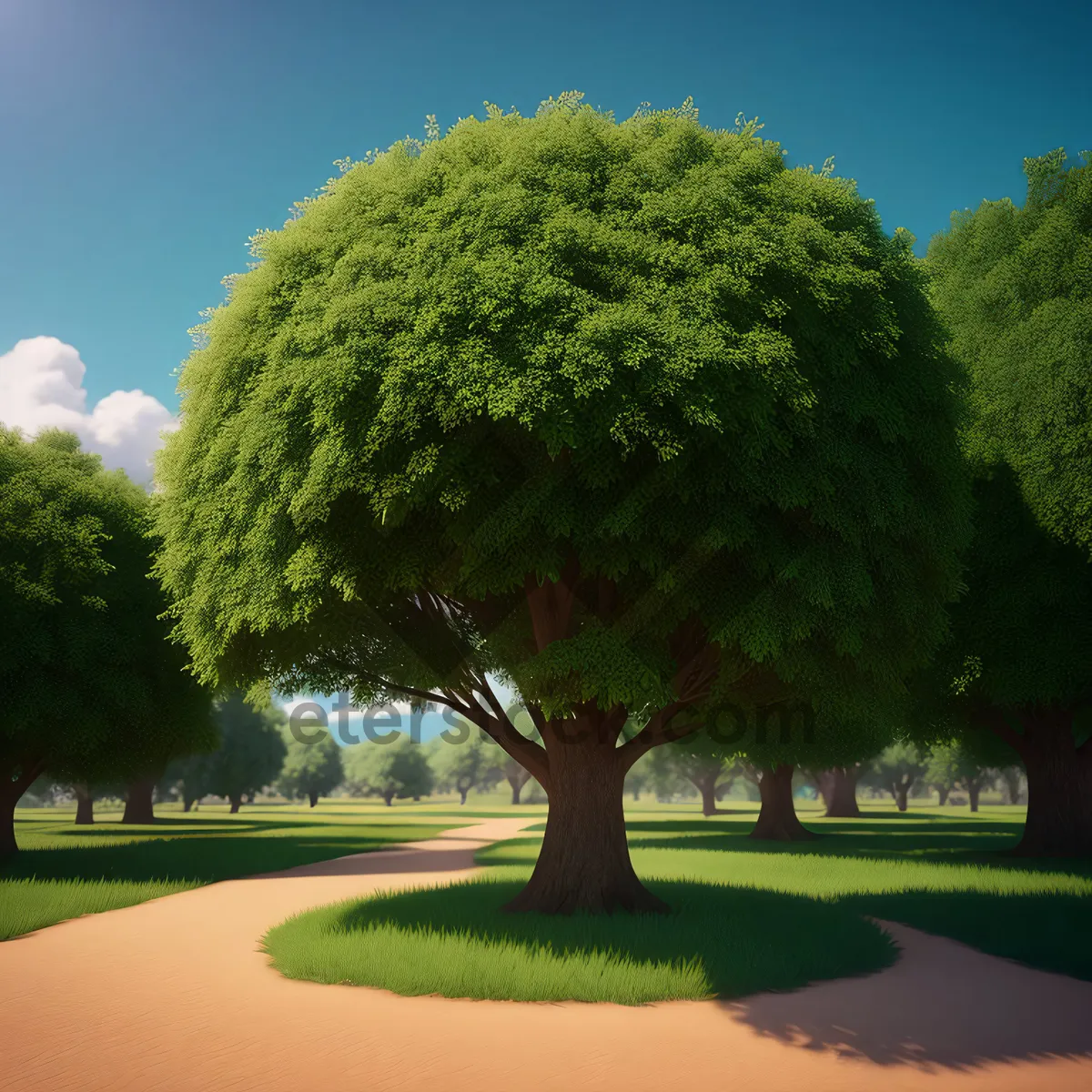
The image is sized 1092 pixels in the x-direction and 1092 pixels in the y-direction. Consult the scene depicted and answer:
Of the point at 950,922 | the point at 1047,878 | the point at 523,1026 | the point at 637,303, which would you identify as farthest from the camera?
the point at 1047,878

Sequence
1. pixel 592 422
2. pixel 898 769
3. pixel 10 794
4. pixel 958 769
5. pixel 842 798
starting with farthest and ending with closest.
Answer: pixel 898 769 → pixel 958 769 → pixel 842 798 → pixel 10 794 → pixel 592 422

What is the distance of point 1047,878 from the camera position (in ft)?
68.1

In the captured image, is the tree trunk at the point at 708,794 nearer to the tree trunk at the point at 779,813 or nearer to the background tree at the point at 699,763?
the background tree at the point at 699,763

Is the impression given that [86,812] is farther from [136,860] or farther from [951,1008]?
[951,1008]

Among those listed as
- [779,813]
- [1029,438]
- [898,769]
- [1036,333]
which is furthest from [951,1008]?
[898,769]

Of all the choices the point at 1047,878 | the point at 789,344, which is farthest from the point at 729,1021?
the point at 1047,878

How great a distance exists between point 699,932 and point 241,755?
212ft

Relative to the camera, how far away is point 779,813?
37781mm

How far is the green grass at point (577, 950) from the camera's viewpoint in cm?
1062

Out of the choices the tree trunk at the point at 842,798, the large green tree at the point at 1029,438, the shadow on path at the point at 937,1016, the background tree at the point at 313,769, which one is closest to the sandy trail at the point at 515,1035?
the shadow on path at the point at 937,1016

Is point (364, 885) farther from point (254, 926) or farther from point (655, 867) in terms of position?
point (655, 867)

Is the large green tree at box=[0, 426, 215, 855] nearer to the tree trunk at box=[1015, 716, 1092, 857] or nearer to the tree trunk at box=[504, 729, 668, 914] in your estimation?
the tree trunk at box=[504, 729, 668, 914]

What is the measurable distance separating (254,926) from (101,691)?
11588 mm

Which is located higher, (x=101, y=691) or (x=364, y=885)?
(x=101, y=691)
